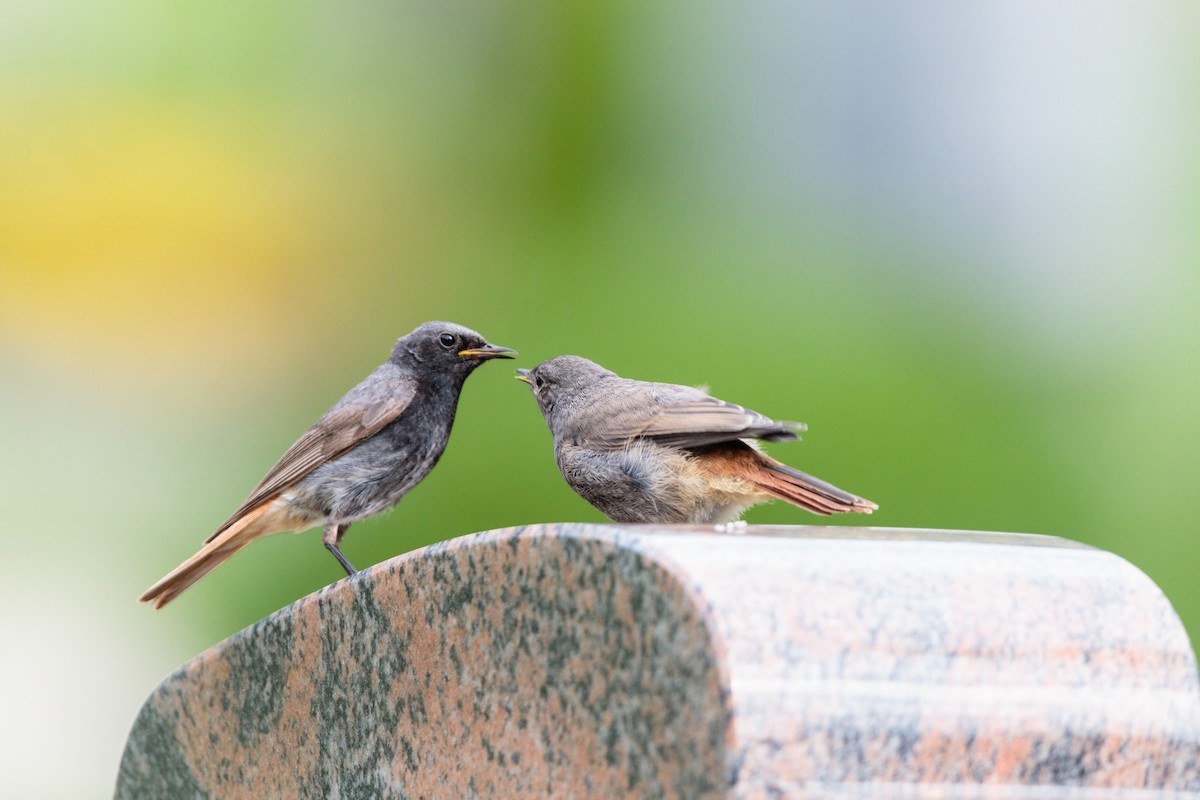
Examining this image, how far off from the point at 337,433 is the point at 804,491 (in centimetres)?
162

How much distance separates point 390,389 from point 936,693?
2821 mm

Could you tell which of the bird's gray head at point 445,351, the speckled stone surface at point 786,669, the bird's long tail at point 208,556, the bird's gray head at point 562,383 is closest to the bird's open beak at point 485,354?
the bird's gray head at point 445,351

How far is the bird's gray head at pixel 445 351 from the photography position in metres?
4.92

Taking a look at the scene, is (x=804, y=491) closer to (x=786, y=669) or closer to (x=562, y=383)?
(x=562, y=383)

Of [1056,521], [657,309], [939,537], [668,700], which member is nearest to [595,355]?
[657,309]

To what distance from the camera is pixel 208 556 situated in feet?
15.6

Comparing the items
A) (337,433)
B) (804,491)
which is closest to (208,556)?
(337,433)

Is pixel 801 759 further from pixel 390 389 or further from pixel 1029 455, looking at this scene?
pixel 1029 455

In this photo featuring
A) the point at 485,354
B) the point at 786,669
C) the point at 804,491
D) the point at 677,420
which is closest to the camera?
the point at 786,669

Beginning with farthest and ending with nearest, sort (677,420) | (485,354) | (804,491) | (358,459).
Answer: (485,354) < (358,459) < (677,420) < (804,491)

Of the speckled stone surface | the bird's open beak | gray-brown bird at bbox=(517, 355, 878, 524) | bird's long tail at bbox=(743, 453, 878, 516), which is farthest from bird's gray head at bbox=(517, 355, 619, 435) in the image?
the speckled stone surface

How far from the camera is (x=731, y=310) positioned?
22.4ft

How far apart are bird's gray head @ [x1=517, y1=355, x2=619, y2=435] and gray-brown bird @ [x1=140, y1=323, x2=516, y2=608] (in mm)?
159

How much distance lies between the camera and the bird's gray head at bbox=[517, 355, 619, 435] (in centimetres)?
469
